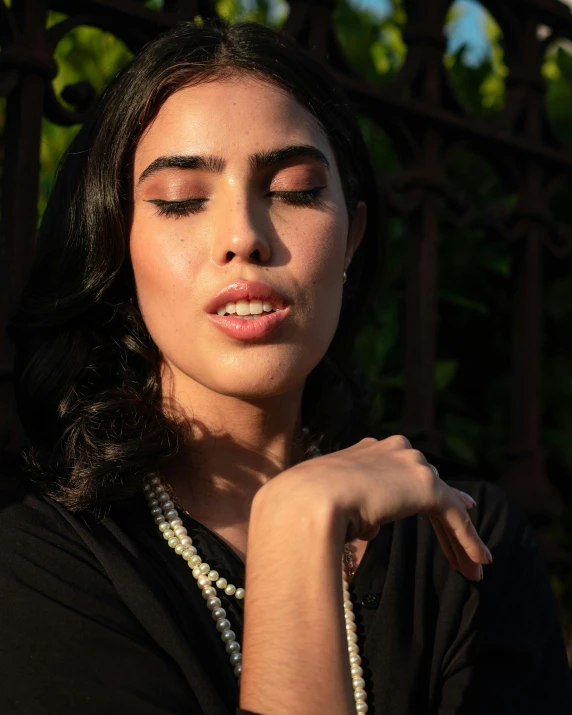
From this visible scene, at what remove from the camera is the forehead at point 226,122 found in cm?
250

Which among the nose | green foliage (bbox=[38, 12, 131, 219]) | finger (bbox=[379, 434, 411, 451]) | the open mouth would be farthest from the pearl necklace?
green foliage (bbox=[38, 12, 131, 219])

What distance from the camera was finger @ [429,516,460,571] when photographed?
2.41 m

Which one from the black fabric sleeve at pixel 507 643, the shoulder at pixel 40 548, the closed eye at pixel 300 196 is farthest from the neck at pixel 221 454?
the black fabric sleeve at pixel 507 643

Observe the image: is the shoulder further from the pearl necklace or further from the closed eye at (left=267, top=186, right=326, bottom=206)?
the closed eye at (left=267, top=186, right=326, bottom=206)

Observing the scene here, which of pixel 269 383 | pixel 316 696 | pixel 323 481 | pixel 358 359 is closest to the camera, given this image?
pixel 316 696

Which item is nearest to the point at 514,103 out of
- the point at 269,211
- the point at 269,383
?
the point at 269,211

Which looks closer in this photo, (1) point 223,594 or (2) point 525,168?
(1) point 223,594

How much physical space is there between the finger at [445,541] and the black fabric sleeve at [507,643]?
175 mm

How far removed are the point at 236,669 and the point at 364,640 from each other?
1.00ft

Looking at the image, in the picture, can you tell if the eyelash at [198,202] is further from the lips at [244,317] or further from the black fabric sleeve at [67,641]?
the black fabric sleeve at [67,641]

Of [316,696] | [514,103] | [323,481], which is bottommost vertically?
[316,696]

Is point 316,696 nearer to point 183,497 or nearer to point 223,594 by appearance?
point 223,594

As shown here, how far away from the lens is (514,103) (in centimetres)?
351

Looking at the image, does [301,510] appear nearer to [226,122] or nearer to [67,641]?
[67,641]
